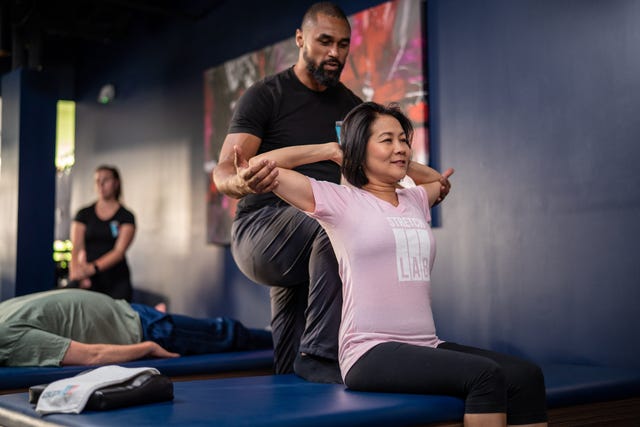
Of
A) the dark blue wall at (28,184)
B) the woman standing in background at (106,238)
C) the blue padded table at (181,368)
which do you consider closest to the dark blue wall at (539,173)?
the blue padded table at (181,368)

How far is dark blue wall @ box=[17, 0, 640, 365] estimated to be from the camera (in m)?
3.26

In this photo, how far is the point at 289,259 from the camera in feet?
8.02

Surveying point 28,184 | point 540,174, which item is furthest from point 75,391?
point 28,184

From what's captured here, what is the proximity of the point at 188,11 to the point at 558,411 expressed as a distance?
472 cm

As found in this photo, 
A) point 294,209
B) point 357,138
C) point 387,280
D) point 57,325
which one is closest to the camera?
point 387,280

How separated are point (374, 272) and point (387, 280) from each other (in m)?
0.04

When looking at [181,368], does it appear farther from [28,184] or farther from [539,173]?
[28,184]

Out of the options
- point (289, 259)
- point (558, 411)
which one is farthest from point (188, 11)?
point (558, 411)

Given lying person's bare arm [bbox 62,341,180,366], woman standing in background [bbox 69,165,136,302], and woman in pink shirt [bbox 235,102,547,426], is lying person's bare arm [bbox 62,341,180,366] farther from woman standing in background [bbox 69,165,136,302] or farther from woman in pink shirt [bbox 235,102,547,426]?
woman standing in background [bbox 69,165,136,302]

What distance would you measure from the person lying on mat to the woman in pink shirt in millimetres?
1397

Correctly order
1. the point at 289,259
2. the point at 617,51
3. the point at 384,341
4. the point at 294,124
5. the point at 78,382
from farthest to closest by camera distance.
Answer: the point at 617,51 → the point at 294,124 → the point at 289,259 → the point at 384,341 → the point at 78,382

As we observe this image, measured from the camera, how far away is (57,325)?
327 cm

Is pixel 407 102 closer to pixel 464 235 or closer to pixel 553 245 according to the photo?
pixel 464 235

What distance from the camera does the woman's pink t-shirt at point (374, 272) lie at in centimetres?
204
